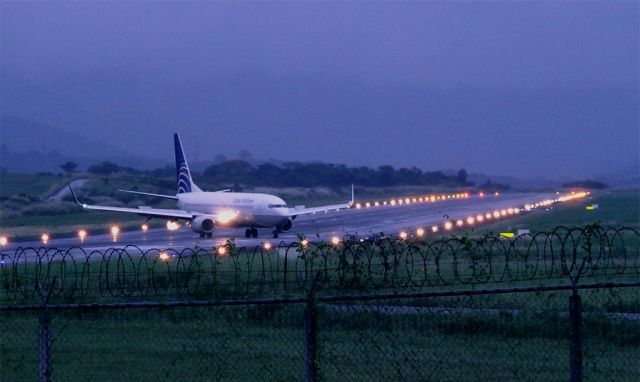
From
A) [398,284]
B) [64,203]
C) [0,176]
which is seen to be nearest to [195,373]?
[398,284]

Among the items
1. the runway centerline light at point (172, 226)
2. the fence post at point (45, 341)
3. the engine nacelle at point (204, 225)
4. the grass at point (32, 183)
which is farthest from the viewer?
the grass at point (32, 183)

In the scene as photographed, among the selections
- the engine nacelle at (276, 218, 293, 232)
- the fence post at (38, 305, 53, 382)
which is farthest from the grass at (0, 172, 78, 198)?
the fence post at (38, 305, 53, 382)

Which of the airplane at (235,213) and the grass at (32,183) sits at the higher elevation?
the grass at (32,183)

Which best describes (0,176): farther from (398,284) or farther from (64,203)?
(398,284)

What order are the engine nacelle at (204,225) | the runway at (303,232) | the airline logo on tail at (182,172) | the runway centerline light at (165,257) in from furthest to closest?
the airline logo on tail at (182,172) → the engine nacelle at (204,225) → the runway at (303,232) → the runway centerline light at (165,257)

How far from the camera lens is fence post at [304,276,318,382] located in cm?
942

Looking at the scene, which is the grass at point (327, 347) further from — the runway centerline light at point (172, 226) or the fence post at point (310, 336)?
the runway centerline light at point (172, 226)

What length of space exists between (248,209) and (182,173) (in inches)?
496

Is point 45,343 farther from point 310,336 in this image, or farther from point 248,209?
point 248,209

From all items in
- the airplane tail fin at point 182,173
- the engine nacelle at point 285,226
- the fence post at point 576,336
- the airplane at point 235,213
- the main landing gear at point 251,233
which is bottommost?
the fence post at point 576,336

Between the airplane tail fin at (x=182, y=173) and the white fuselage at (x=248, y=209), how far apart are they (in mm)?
7947

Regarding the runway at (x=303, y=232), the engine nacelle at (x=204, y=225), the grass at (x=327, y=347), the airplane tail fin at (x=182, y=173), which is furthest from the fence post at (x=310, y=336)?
the airplane tail fin at (x=182, y=173)

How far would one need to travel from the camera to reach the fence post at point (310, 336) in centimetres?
942

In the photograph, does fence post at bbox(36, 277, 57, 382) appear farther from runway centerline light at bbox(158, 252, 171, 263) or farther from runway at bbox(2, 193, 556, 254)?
runway at bbox(2, 193, 556, 254)
